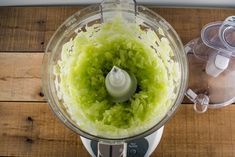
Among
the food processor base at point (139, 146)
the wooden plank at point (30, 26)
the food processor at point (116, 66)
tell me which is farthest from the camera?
the wooden plank at point (30, 26)

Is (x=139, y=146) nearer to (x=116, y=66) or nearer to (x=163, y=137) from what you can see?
(x=163, y=137)

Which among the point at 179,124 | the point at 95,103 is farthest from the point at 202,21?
the point at 95,103

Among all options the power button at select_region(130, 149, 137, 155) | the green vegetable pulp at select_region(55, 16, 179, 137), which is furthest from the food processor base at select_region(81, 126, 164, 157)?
the green vegetable pulp at select_region(55, 16, 179, 137)

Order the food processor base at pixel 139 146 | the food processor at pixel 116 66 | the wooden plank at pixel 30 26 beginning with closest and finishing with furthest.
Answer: the food processor at pixel 116 66 → the food processor base at pixel 139 146 → the wooden plank at pixel 30 26

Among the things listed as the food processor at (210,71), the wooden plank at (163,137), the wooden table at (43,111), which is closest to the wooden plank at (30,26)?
the wooden table at (43,111)

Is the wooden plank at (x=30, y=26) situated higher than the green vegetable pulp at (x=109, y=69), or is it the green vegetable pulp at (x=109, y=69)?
the wooden plank at (x=30, y=26)

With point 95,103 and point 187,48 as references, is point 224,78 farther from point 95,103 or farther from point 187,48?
point 95,103

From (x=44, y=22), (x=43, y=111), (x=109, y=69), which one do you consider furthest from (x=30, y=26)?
(x=109, y=69)

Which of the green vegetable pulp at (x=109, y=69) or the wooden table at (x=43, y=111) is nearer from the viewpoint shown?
the green vegetable pulp at (x=109, y=69)

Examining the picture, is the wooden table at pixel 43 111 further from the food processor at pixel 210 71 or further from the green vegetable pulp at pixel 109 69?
the green vegetable pulp at pixel 109 69

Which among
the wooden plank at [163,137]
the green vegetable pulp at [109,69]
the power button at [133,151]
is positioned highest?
the green vegetable pulp at [109,69]
